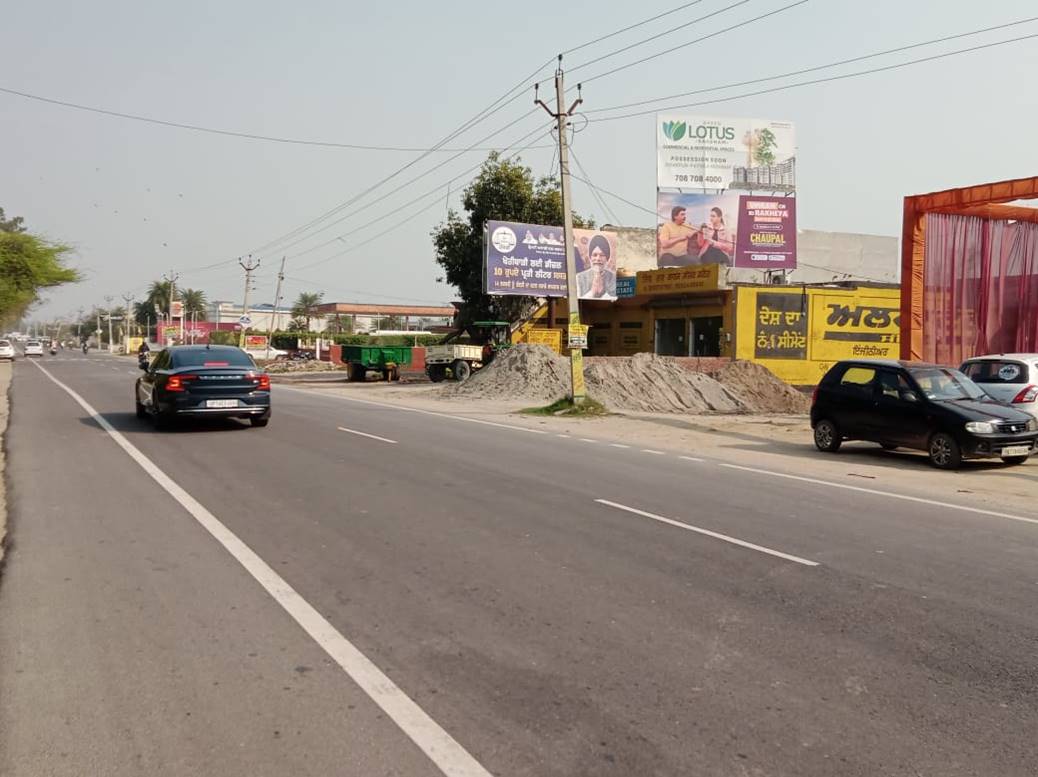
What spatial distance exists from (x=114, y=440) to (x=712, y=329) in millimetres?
28100

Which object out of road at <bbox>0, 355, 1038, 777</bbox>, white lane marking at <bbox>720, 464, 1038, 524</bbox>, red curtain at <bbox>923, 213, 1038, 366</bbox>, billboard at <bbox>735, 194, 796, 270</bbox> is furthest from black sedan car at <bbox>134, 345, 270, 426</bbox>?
billboard at <bbox>735, 194, 796, 270</bbox>

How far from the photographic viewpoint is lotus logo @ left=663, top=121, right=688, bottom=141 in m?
47.6

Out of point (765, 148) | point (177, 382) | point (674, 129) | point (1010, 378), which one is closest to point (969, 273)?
point (1010, 378)

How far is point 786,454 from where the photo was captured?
47.4ft

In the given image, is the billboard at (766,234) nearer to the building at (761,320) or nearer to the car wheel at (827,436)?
the building at (761,320)

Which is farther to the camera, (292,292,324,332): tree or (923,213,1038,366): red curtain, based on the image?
(292,292,324,332): tree

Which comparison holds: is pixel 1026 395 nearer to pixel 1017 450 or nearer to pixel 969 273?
pixel 1017 450

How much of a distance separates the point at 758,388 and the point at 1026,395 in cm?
1758

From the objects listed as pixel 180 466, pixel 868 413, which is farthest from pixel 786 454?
pixel 180 466

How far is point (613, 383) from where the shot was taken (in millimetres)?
28500

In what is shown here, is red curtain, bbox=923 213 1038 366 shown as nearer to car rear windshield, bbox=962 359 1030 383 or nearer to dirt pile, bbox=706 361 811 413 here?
car rear windshield, bbox=962 359 1030 383

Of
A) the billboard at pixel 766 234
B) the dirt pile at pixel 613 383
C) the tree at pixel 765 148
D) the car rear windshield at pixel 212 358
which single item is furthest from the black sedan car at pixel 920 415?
the tree at pixel 765 148

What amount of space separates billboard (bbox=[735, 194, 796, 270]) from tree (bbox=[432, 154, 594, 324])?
972cm

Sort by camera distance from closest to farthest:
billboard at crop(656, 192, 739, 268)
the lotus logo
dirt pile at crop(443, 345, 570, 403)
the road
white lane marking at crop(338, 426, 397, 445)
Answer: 1. the road
2. white lane marking at crop(338, 426, 397, 445)
3. dirt pile at crop(443, 345, 570, 403)
4. billboard at crop(656, 192, 739, 268)
5. the lotus logo
